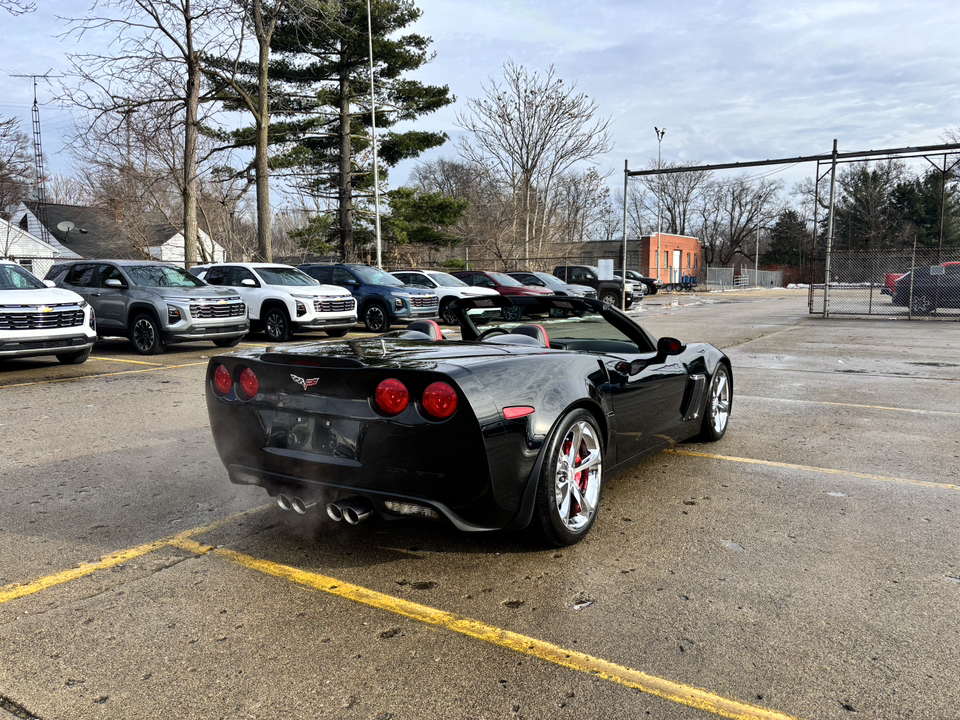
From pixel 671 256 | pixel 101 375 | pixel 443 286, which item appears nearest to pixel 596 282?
pixel 443 286

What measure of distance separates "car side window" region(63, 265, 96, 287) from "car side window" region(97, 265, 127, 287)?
0.17 meters

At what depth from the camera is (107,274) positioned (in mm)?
13492

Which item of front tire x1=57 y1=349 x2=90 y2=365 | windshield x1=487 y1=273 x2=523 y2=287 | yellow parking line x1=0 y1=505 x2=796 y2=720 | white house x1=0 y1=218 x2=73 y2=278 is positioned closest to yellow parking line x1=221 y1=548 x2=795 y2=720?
yellow parking line x1=0 y1=505 x2=796 y2=720

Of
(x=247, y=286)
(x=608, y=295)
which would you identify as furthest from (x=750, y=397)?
(x=608, y=295)

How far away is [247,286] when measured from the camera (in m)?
15.7

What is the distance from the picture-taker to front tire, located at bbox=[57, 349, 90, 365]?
437 inches

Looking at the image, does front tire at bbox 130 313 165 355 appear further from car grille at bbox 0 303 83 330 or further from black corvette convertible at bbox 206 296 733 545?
black corvette convertible at bbox 206 296 733 545

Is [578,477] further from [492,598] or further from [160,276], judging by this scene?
[160,276]

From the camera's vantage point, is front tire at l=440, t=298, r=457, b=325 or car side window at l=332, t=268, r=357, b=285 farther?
front tire at l=440, t=298, r=457, b=325

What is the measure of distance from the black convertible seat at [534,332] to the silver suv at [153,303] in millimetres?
9621

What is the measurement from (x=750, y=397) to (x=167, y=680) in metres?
7.13

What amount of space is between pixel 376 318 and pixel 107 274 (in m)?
6.06

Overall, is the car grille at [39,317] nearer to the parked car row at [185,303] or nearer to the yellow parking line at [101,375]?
the parked car row at [185,303]

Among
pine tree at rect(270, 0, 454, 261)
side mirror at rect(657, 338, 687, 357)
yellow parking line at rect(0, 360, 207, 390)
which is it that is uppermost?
pine tree at rect(270, 0, 454, 261)
